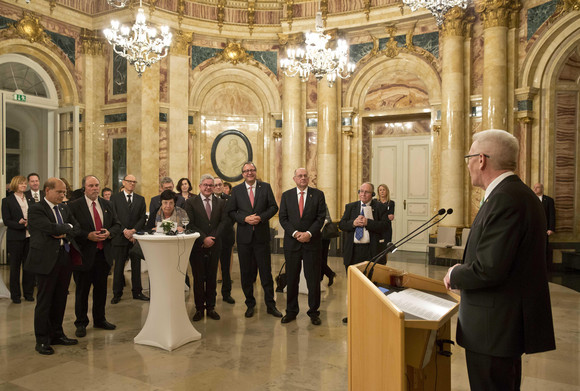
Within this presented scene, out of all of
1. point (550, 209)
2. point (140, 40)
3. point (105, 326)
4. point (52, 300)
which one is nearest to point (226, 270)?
point (105, 326)

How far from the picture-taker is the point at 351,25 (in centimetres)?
1098

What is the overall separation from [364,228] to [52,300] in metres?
3.30

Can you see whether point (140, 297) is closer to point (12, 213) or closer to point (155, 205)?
point (155, 205)

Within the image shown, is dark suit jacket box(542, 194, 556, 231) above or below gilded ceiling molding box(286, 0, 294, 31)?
below

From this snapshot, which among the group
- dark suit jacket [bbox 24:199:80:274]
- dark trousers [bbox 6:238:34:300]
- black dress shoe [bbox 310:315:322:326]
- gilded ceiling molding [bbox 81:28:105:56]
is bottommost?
black dress shoe [bbox 310:315:322:326]

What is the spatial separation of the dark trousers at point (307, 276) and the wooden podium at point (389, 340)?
8.04 feet

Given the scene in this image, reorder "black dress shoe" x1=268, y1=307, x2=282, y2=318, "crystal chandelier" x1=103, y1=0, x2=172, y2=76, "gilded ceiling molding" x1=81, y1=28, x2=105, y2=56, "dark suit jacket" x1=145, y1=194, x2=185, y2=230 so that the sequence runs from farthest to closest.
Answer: "gilded ceiling molding" x1=81, y1=28, x2=105, y2=56, "crystal chandelier" x1=103, y1=0, x2=172, y2=76, "dark suit jacket" x1=145, y1=194, x2=185, y2=230, "black dress shoe" x1=268, y1=307, x2=282, y2=318

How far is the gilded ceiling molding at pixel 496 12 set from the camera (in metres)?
9.26

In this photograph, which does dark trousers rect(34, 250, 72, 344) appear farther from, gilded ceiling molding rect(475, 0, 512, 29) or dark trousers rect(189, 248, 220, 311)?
gilded ceiling molding rect(475, 0, 512, 29)

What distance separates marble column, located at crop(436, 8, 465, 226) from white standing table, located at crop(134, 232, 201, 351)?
6.78 metres

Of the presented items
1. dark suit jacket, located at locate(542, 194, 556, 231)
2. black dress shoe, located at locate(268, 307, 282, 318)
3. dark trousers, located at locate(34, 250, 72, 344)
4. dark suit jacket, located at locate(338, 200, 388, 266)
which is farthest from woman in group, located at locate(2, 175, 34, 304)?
dark suit jacket, located at locate(542, 194, 556, 231)

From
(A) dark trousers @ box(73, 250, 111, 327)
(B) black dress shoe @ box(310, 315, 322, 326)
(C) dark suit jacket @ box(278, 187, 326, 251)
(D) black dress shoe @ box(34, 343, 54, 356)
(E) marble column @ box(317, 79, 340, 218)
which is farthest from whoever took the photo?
(E) marble column @ box(317, 79, 340, 218)

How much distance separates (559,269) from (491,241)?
825cm

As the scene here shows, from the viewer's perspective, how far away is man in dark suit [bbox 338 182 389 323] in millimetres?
5316
